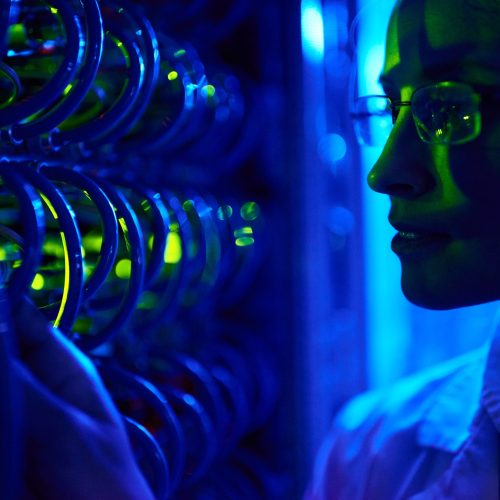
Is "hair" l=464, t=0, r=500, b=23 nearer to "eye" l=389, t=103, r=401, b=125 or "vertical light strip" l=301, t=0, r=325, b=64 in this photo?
"eye" l=389, t=103, r=401, b=125

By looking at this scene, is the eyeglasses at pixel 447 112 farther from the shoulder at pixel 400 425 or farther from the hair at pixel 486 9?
the shoulder at pixel 400 425

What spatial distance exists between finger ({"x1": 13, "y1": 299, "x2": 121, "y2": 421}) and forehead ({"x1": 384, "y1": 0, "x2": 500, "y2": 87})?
0.47m

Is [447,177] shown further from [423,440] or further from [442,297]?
[423,440]

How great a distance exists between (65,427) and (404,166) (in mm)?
429

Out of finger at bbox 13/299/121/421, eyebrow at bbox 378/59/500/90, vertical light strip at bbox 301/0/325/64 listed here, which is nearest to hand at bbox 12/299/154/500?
finger at bbox 13/299/121/421

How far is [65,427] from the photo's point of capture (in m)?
0.44

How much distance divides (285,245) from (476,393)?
1.19 ft

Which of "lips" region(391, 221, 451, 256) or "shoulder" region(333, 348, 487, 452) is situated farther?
"shoulder" region(333, 348, 487, 452)

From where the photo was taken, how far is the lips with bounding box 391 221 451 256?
0.71m

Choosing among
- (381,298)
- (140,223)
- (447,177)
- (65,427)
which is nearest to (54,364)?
(65,427)

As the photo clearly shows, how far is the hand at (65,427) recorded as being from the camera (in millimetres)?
433

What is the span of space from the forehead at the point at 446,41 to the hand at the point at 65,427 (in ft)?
1.52

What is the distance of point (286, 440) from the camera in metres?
1.08

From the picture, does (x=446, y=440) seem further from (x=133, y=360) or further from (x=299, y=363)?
(x=133, y=360)
